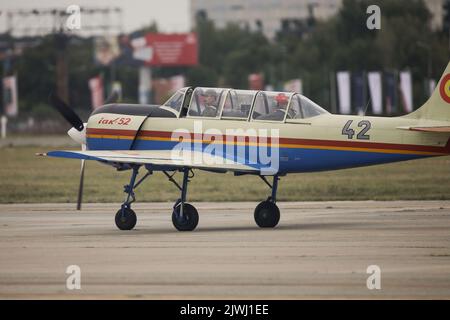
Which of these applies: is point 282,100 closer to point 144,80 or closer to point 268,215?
point 268,215

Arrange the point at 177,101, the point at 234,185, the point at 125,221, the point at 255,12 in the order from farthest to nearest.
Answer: the point at 255,12
the point at 234,185
the point at 177,101
the point at 125,221

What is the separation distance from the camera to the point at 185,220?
2033cm

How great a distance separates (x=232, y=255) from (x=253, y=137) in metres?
4.22

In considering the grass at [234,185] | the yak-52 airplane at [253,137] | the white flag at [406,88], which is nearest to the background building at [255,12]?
the white flag at [406,88]

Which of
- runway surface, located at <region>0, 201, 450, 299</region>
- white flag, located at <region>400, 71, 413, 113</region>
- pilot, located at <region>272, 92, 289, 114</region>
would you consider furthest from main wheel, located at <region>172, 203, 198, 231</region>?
white flag, located at <region>400, 71, 413, 113</region>

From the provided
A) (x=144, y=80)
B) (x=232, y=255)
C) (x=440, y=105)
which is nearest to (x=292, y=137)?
(x=440, y=105)

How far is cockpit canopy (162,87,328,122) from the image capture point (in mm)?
20469

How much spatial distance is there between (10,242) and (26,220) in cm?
419

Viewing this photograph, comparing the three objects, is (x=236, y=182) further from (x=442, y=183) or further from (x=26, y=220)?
(x=26, y=220)

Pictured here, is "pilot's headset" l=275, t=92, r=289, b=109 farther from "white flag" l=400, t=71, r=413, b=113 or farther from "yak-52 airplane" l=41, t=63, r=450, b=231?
"white flag" l=400, t=71, r=413, b=113

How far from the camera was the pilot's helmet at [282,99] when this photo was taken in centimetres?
2054

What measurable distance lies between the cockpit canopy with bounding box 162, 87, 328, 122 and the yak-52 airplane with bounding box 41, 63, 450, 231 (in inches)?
0.7

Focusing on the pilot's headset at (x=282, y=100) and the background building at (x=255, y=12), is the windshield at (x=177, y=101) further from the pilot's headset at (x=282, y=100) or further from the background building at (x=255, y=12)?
the background building at (x=255, y=12)
